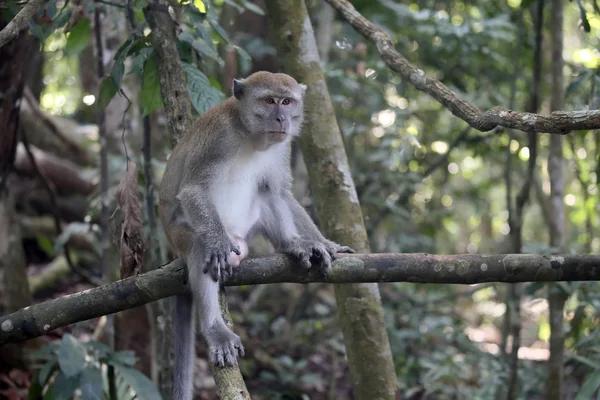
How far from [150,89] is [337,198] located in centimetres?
161

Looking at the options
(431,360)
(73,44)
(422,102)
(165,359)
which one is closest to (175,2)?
(73,44)

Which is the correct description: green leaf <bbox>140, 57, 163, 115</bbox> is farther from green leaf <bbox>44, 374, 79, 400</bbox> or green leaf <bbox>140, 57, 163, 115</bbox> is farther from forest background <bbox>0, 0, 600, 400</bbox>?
green leaf <bbox>44, 374, 79, 400</bbox>

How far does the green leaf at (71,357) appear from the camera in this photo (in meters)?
4.84

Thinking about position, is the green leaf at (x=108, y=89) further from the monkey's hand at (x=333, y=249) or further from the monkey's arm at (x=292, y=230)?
the monkey's hand at (x=333, y=249)

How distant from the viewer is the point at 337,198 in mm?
5129

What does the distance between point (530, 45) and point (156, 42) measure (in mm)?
5492

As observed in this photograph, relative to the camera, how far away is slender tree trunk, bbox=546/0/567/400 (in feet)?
19.4

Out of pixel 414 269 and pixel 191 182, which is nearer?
pixel 414 269

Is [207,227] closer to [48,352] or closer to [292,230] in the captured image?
[292,230]

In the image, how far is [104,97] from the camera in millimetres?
4746

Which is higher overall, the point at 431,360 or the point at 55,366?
the point at 55,366

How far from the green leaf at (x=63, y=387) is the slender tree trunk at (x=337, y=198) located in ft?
6.71

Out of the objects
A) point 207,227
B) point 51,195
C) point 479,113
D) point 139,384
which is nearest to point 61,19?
point 207,227

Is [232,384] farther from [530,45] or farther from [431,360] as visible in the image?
[530,45]
